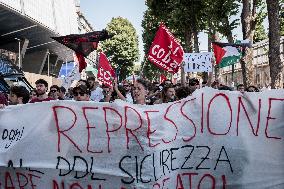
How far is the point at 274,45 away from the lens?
14.5 m

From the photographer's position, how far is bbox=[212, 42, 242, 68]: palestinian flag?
1520cm

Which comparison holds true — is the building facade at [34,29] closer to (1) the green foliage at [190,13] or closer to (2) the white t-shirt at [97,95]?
(1) the green foliage at [190,13]

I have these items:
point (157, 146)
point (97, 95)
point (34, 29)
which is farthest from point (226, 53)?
point (34, 29)

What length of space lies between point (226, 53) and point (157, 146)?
11.2 metres

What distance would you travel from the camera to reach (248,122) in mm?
4453

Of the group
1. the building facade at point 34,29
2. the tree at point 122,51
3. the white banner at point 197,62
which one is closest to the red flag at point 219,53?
the white banner at point 197,62

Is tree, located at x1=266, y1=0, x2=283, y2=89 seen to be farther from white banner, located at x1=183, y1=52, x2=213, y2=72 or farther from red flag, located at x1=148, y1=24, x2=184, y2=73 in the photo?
red flag, located at x1=148, y1=24, x2=184, y2=73

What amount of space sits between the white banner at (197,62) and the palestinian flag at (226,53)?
32.9 inches

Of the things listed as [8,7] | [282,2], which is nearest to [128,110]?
[282,2]

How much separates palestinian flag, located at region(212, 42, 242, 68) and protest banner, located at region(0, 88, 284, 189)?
10.8 metres

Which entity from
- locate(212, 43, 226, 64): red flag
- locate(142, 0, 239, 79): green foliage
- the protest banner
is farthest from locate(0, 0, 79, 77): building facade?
the protest banner

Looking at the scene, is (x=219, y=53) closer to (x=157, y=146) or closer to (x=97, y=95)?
(x=97, y=95)

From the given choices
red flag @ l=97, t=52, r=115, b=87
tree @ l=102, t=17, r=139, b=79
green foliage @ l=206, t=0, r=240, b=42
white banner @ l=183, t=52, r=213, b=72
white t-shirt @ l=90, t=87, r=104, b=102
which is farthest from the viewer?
tree @ l=102, t=17, r=139, b=79

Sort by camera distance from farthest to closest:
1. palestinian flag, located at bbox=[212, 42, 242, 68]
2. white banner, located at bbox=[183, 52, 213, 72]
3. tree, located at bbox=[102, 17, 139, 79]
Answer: tree, located at bbox=[102, 17, 139, 79] → palestinian flag, located at bbox=[212, 42, 242, 68] → white banner, located at bbox=[183, 52, 213, 72]
